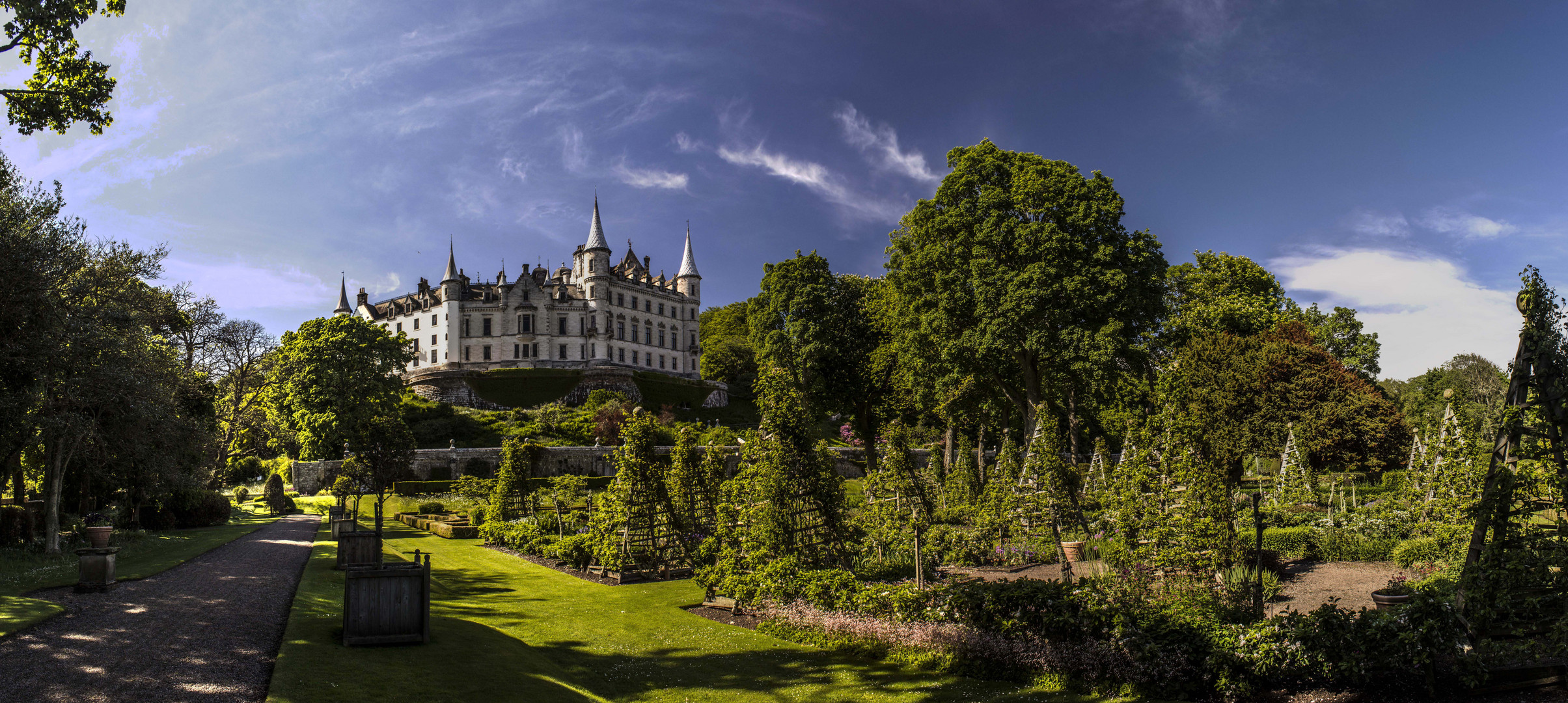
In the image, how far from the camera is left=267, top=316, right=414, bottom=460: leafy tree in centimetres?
5319

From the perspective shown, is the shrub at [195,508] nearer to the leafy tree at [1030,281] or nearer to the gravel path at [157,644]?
the gravel path at [157,644]

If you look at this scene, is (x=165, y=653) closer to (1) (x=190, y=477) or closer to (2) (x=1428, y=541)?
(2) (x=1428, y=541)

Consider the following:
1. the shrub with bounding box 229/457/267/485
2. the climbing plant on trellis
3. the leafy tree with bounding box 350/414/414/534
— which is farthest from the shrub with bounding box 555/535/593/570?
the shrub with bounding box 229/457/267/485

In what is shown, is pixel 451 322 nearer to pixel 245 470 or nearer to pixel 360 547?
pixel 245 470

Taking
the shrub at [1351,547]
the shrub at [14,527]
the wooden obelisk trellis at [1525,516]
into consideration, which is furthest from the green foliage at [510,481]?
the wooden obelisk trellis at [1525,516]

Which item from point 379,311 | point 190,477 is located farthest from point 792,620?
point 379,311

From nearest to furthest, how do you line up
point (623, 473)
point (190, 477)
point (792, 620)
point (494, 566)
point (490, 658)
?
point (490, 658), point (792, 620), point (623, 473), point (494, 566), point (190, 477)

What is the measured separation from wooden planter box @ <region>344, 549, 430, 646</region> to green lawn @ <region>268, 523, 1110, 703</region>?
213mm

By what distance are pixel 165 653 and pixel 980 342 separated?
26.2 metres

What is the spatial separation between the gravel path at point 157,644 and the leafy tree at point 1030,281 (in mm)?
24023

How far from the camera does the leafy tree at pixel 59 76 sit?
44.2 feet

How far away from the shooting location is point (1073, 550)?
59.8 feet

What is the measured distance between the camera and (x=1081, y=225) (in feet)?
97.2

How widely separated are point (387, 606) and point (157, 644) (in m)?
2.71
